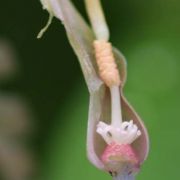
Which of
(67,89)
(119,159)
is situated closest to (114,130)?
(119,159)

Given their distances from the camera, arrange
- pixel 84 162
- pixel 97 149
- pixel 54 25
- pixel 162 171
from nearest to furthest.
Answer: pixel 97 149
pixel 162 171
pixel 84 162
pixel 54 25

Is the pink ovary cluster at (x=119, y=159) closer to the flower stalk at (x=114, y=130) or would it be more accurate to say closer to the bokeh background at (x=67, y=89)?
the flower stalk at (x=114, y=130)

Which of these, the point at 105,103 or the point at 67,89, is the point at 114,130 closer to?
the point at 105,103

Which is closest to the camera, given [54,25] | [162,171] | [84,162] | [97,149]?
[97,149]

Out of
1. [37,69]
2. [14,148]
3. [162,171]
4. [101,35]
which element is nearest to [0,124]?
[14,148]

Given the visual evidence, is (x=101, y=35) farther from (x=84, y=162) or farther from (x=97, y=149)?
(x=84, y=162)
